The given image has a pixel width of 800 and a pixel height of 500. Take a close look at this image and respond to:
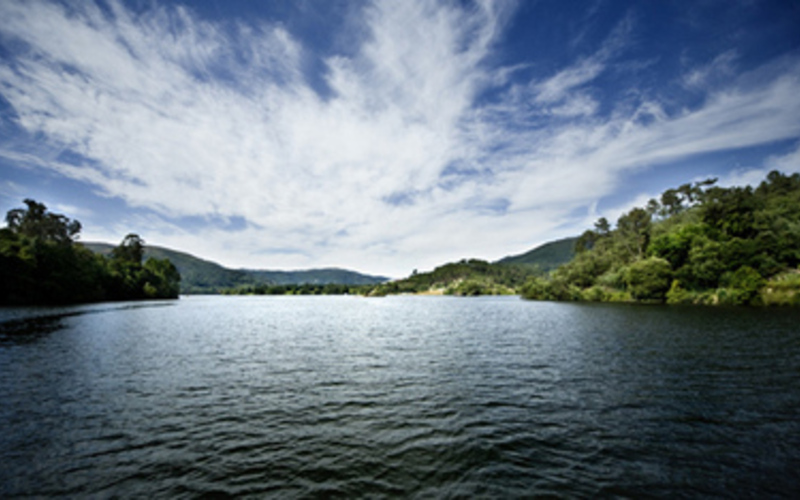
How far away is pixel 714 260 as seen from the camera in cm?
8619

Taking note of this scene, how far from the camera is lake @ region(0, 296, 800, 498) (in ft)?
33.2

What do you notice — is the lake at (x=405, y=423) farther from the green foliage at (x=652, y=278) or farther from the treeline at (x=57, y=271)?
the treeline at (x=57, y=271)

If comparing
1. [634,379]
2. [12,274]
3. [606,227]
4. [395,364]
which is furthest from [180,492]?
[606,227]

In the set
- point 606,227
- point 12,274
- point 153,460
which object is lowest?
point 153,460

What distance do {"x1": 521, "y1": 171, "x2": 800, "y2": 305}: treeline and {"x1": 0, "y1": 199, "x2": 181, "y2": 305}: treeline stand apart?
18269 cm

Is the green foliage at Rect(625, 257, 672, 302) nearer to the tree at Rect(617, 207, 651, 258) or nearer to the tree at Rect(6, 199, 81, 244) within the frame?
the tree at Rect(617, 207, 651, 258)

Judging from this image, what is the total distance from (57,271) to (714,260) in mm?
197674

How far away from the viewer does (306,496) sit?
9.41 m

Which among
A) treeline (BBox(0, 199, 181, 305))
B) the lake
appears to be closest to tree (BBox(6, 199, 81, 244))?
treeline (BBox(0, 199, 181, 305))

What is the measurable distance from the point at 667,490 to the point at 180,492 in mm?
14488

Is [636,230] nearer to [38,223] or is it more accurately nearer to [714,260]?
[714,260]

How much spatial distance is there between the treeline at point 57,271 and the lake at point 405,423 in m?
98.2

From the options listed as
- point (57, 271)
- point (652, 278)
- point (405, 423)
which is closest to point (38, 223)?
point (57, 271)

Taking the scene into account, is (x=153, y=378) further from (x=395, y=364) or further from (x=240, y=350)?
(x=395, y=364)
